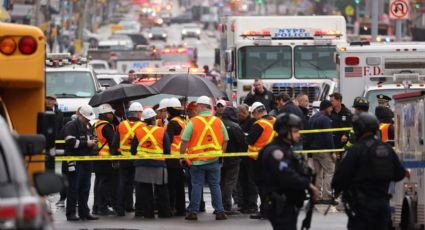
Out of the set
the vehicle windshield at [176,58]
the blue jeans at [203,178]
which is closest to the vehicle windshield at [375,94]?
the blue jeans at [203,178]

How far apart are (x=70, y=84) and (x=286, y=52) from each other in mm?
5261

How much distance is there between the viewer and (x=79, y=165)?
16844 millimetres

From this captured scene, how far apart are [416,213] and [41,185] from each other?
5.56 m

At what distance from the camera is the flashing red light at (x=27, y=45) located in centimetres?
1066

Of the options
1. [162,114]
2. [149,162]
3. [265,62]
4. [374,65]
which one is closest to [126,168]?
[149,162]

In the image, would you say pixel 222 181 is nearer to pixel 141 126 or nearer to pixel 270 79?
pixel 141 126

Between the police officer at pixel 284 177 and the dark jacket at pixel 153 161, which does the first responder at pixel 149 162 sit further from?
the police officer at pixel 284 177

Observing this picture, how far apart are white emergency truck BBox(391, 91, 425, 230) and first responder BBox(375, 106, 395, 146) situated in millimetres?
2283

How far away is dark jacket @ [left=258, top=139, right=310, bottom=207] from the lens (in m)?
10.9

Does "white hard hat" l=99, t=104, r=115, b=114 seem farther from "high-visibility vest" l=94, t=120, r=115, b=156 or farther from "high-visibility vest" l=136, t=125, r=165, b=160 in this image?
"high-visibility vest" l=136, t=125, r=165, b=160

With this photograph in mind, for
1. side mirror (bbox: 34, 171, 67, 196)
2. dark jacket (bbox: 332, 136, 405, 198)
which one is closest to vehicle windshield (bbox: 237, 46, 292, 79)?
dark jacket (bbox: 332, 136, 405, 198)

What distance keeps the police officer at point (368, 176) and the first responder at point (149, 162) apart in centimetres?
550

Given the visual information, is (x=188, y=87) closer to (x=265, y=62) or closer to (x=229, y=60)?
(x=265, y=62)

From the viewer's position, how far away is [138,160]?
16.9m
